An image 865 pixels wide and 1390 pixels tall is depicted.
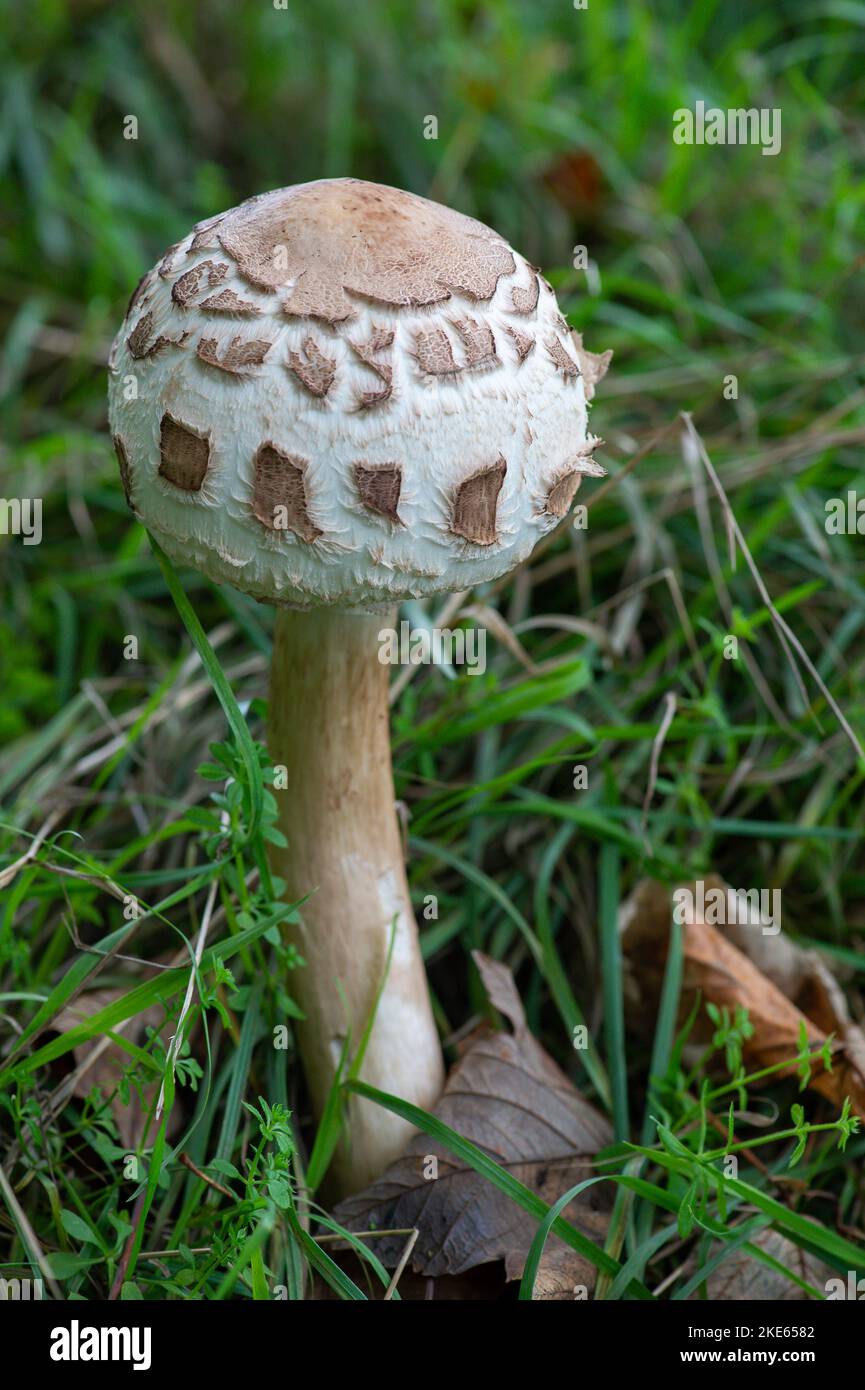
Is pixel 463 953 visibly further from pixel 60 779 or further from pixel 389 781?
pixel 60 779

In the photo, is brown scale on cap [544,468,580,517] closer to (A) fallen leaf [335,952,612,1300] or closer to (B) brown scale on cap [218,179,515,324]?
(B) brown scale on cap [218,179,515,324]

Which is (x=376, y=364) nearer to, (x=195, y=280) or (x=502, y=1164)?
(x=195, y=280)

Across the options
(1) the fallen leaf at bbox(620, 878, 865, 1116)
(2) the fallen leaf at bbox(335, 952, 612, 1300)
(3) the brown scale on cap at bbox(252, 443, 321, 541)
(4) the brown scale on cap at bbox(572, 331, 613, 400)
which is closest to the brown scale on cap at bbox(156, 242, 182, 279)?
(3) the brown scale on cap at bbox(252, 443, 321, 541)

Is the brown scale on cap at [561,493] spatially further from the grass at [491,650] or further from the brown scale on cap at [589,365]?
the grass at [491,650]

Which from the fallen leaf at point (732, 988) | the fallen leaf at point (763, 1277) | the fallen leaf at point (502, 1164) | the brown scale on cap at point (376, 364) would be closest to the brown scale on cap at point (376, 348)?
the brown scale on cap at point (376, 364)

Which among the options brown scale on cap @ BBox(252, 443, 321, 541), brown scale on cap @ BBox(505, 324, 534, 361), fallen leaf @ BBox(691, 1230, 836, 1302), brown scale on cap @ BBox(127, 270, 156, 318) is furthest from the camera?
fallen leaf @ BBox(691, 1230, 836, 1302)

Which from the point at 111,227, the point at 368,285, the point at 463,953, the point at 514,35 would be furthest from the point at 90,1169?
the point at 514,35
